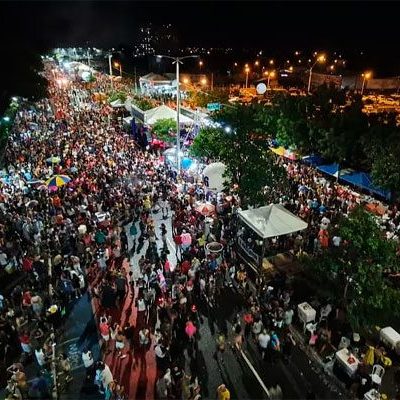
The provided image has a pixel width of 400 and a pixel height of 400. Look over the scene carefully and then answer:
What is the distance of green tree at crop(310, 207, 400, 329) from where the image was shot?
385 inches

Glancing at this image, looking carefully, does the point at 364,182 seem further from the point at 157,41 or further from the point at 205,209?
the point at 157,41

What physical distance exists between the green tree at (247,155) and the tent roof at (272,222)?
172 cm

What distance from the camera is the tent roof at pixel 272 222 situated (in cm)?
1461

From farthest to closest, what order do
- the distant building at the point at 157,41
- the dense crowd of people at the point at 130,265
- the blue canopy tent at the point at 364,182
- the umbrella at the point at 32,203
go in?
the distant building at the point at 157,41
the blue canopy tent at the point at 364,182
the umbrella at the point at 32,203
the dense crowd of people at the point at 130,265

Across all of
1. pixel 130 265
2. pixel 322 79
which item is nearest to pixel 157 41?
pixel 322 79

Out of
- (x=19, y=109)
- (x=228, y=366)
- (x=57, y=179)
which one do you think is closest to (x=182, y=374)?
(x=228, y=366)

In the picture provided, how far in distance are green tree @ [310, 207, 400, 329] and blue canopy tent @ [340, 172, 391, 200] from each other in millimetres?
11669

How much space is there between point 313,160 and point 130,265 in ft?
54.4

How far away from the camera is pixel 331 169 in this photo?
81.6ft

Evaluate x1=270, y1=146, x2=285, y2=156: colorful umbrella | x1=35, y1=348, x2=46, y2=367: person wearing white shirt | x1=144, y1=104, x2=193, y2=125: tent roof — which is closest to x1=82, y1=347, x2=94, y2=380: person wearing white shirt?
x1=35, y1=348, x2=46, y2=367: person wearing white shirt

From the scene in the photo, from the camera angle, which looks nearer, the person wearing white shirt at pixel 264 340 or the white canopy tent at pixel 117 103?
the person wearing white shirt at pixel 264 340

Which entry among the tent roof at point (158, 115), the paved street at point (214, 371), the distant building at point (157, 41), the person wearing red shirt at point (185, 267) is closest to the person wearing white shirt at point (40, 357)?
the paved street at point (214, 371)

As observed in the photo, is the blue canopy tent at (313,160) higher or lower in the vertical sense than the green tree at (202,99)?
lower

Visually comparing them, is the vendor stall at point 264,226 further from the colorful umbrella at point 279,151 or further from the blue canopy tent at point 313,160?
the colorful umbrella at point 279,151
